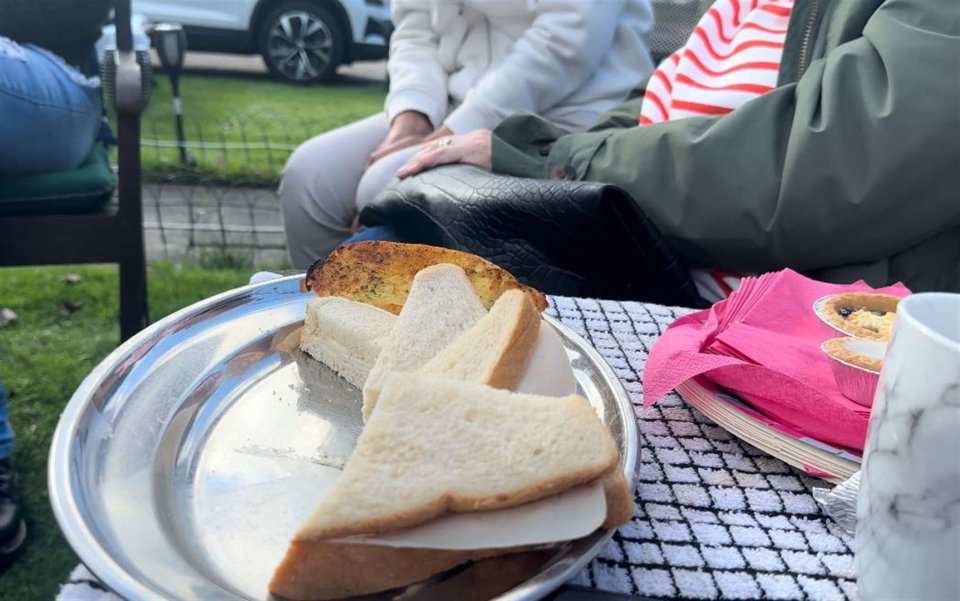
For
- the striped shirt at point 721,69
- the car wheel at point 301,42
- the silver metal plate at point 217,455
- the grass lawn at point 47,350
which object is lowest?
the car wheel at point 301,42

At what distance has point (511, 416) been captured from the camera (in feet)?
2.21

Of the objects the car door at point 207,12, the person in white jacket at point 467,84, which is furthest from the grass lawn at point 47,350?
the car door at point 207,12

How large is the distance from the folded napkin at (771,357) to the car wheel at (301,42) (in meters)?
8.55

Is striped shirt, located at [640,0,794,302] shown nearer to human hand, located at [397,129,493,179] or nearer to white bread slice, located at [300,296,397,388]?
human hand, located at [397,129,493,179]

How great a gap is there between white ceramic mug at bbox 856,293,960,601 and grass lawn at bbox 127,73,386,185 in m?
4.64

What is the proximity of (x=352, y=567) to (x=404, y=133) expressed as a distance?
1953 millimetres

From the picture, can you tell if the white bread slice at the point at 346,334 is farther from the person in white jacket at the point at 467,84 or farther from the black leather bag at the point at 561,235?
the person in white jacket at the point at 467,84

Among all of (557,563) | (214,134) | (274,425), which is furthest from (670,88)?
(214,134)

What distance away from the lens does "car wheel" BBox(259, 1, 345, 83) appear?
8.84 meters

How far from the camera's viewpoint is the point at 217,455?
790 millimetres

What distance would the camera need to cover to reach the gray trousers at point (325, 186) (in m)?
2.42

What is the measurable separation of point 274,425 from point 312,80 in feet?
28.5

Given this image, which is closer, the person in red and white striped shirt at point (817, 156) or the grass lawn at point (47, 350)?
the person in red and white striped shirt at point (817, 156)

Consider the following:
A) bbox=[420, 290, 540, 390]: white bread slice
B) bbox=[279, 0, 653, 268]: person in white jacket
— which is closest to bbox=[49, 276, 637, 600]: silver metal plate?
bbox=[420, 290, 540, 390]: white bread slice
